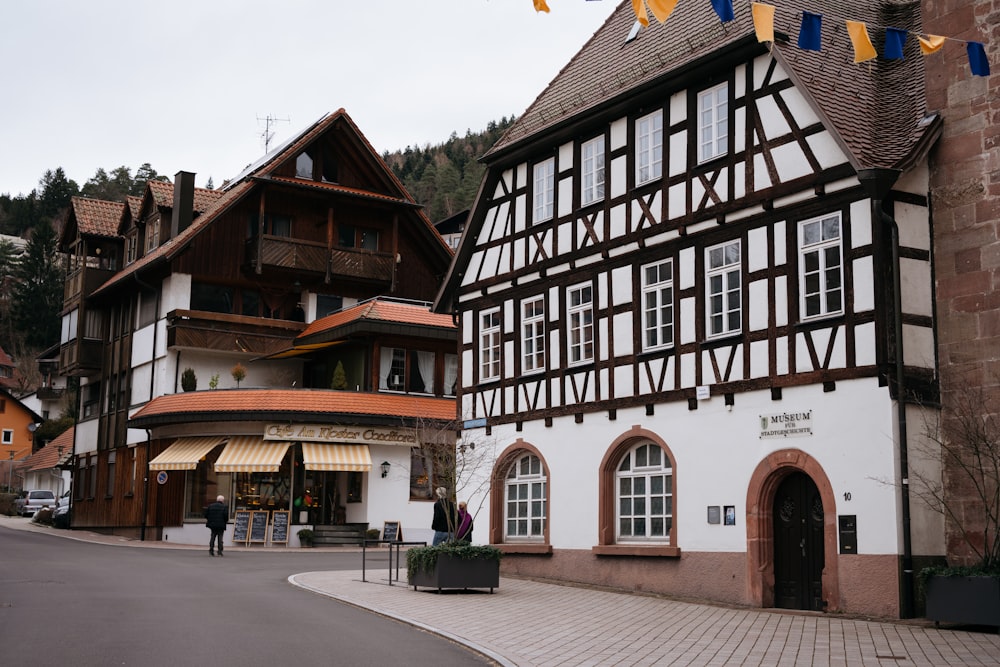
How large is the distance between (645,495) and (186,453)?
68.6 ft

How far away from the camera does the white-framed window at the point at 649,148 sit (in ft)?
78.2

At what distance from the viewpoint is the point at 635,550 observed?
75.4 ft

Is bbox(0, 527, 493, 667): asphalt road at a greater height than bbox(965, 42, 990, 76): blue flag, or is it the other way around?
bbox(965, 42, 990, 76): blue flag

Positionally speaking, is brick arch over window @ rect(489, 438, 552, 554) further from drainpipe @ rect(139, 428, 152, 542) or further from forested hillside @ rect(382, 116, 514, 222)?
forested hillside @ rect(382, 116, 514, 222)

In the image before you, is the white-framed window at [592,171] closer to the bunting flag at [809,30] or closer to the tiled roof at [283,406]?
the bunting flag at [809,30]

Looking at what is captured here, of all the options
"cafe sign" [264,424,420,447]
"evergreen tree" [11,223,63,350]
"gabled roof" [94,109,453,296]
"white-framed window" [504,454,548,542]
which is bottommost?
"white-framed window" [504,454,548,542]

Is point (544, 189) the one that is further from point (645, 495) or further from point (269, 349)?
point (269, 349)

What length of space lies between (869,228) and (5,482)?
86.1m

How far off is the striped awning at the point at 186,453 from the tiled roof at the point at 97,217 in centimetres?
1434

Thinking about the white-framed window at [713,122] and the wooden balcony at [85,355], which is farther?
the wooden balcony at [85,355]

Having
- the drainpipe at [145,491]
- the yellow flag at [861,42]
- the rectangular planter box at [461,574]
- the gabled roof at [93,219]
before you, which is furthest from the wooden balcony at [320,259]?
the yellow flag at [861,42]

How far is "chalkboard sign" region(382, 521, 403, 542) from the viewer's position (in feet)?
131

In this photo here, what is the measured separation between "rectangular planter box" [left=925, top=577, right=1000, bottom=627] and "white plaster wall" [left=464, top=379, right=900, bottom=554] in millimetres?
1444

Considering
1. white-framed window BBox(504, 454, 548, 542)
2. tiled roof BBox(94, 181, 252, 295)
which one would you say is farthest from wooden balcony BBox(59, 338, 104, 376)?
white-framed window BBox(504, 454, 548, 542)
